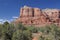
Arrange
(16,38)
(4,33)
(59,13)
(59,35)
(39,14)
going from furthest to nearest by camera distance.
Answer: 1. (59,13)
2. (39,14)
3. (59,35)
4. (4,33)
5. (16,38)

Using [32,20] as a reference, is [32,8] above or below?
above

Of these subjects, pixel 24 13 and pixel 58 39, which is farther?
pixel 24 13

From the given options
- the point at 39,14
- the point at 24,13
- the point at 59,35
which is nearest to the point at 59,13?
the point at 39,14

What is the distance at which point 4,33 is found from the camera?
33406 millimetres

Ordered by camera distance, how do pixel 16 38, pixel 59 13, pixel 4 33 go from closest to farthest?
pixel 16 38 < pixel 4 33 < pixel 59 13

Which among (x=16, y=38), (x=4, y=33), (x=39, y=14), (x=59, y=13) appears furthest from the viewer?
(x=59, y=13)

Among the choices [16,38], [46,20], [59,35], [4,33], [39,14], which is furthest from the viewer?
[39,14]

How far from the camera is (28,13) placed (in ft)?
460

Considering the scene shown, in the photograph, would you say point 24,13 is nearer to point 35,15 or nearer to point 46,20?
point 35,15

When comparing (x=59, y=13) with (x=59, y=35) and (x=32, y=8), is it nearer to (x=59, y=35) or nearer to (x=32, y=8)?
(x=32, y=8)

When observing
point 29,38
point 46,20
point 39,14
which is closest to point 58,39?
point 29,38

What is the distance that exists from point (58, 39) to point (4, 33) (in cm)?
1032

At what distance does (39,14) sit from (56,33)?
100 m

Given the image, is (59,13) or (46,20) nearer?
(46,20)
